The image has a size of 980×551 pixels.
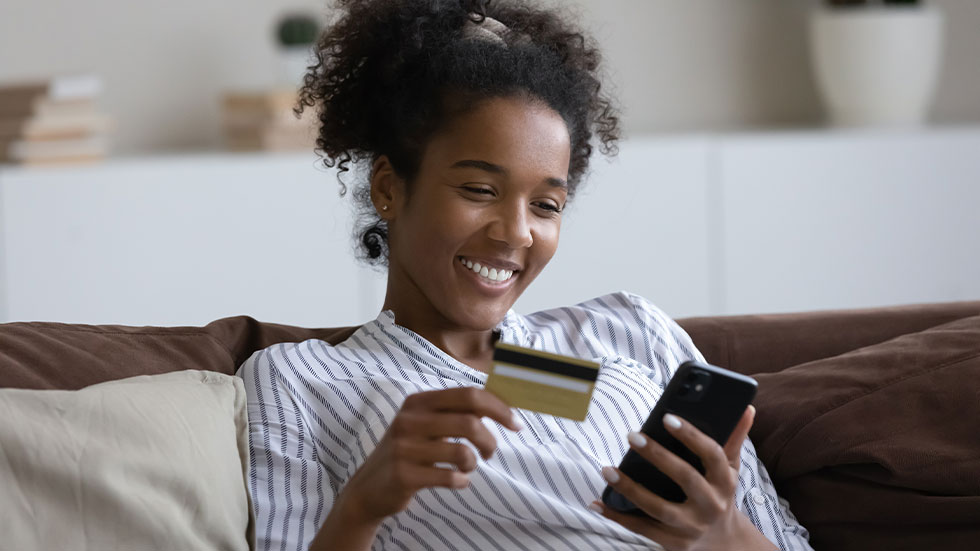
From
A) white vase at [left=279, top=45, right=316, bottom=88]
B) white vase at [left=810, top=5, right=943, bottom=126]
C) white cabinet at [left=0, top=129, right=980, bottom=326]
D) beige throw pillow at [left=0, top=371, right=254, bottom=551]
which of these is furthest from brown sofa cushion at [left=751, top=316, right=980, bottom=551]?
white vase at [left=810, top=5, right=943, bottom=126]

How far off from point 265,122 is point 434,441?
2146 mm

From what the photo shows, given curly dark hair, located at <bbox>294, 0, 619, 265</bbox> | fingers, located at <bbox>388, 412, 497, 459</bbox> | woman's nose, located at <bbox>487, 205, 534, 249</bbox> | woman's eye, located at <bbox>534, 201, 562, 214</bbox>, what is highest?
curly dark hair, located at <bbox>294, 0, 619, 265</bbox>

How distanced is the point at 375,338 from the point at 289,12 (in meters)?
2.17

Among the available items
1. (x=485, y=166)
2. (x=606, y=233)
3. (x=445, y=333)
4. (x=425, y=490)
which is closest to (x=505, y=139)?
(x=485, y=166)

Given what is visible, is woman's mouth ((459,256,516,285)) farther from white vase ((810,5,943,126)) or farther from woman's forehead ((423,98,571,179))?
white vase ((810,5,943,126))

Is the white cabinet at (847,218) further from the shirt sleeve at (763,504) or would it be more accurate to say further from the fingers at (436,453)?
the fingers at (436,453)

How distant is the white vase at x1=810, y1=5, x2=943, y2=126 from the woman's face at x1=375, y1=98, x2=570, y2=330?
233 cm

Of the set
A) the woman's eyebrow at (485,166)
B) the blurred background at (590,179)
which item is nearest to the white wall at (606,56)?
the blurred background at (590,179)

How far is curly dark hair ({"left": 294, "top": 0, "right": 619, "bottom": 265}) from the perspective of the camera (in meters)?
1.43

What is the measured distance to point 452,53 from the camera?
4.73 ft

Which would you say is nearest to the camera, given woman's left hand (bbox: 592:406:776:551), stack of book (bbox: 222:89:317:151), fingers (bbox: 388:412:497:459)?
fingers (bbox: 388:412:497:459)

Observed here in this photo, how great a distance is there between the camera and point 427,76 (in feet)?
4.73

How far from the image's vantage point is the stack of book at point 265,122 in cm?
307

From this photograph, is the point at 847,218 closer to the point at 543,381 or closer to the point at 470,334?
the point at 470,334
